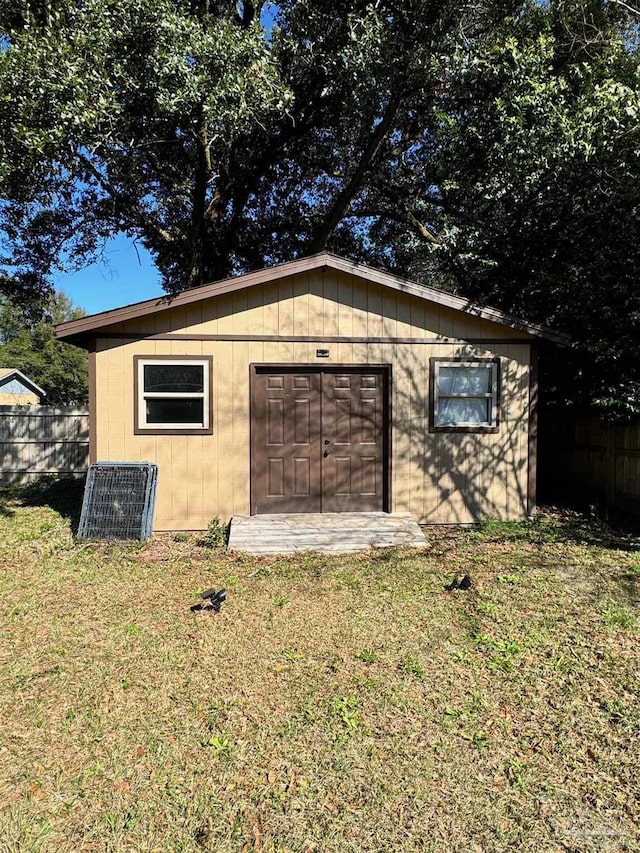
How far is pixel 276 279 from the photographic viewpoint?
6.86m

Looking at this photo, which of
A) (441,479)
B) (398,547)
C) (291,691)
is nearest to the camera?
(291,691)

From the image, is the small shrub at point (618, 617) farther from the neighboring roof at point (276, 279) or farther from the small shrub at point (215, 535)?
the small shrub at point (215, 535)

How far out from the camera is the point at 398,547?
6.30m

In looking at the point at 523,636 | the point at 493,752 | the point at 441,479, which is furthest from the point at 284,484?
the point at 493,752

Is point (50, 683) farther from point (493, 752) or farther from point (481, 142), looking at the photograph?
point (481, 142)

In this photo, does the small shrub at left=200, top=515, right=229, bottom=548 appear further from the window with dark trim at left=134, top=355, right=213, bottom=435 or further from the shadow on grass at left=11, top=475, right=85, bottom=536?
the shadow on grass at left=11, top=475, right=85, bottom=536

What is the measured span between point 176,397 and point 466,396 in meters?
4.19

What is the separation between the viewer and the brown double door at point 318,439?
279 inches

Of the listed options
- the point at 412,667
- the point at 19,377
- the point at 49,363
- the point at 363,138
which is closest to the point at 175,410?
the point at 412,667

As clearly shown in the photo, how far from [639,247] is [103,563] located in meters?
9.10

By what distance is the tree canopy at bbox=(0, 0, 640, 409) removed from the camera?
7.01m

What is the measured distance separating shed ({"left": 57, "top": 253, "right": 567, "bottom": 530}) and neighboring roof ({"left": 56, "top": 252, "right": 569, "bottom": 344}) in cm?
2

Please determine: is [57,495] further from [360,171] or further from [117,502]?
[360,171]

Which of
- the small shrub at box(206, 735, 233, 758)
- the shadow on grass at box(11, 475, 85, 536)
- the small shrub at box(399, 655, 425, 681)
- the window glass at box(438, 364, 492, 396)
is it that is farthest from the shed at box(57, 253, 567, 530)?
the small shrub at box(206, 735, 233, 758)
